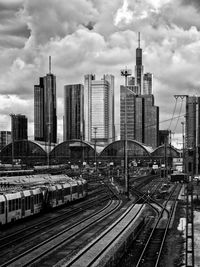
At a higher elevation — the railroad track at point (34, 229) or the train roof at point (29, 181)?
the train roof at point (29, 181)

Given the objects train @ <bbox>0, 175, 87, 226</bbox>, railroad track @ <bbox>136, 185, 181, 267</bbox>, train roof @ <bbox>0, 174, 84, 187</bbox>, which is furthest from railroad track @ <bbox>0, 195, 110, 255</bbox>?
railroad track @ <bbox>136, 185, 181, 267</bbox>

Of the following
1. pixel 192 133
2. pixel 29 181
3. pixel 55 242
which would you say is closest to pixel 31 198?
pixel 55 242

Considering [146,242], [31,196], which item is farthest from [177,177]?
[146,242]

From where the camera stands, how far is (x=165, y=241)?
31188 mm

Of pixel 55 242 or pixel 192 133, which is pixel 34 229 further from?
pixel 192 133

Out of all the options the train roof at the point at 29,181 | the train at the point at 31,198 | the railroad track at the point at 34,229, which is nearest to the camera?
the railroad track at the point at 34,229

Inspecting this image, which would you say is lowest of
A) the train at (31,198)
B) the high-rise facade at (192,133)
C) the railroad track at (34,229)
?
the railroad track at (34,229)

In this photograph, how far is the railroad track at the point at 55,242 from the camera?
2466 cm

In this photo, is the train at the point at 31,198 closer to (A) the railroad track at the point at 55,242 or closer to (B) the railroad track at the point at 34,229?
(B) the railroad track at the point at 34,229

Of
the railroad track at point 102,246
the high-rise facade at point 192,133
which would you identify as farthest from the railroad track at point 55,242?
the high-rise facade at point 192,133

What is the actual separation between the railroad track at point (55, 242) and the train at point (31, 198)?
4.60 meters

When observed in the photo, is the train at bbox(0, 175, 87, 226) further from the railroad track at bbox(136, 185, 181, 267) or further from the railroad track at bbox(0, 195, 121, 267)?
the railroad track at bbox(136, 185, 181, 267)

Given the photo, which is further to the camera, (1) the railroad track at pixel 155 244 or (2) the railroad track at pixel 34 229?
(2) the railroad track at pixel 34 229

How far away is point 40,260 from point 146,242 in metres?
8.41
